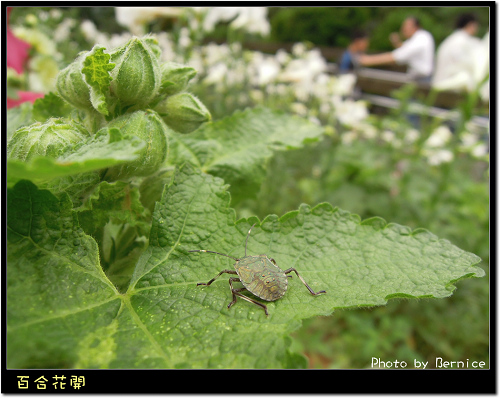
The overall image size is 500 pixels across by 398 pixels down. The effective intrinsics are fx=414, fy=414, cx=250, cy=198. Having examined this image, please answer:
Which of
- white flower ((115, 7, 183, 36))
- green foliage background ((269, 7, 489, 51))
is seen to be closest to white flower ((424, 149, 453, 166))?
white flower ((115, 7, 183, 36))

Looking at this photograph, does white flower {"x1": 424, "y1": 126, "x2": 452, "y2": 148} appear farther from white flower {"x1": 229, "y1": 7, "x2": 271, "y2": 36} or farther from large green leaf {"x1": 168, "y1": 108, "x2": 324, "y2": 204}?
large green leaf {"x1": 168, "y1": 108, "x2": 324, "y2": 204}

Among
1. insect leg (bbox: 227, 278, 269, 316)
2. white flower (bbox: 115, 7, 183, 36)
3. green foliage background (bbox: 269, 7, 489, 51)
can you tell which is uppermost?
white flower (bbox: 115, 7, 183, 36)

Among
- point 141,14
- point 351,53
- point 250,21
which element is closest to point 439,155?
point 250,21

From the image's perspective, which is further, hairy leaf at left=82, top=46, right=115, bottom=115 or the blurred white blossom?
the blurred white blossom

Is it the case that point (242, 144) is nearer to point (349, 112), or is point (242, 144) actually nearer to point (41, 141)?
point (41, 141)

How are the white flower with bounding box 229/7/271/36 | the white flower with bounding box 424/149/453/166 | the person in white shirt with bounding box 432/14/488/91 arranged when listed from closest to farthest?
the person in white shirt with bounding box 432/14/488/91 < the white flower with bounding box 424/149/453/166 < the white flower with bounding box 229/7/271/36

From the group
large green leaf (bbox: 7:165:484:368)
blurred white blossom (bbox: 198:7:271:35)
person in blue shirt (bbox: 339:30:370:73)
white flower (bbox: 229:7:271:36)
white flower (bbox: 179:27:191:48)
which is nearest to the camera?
large green leaf (bbox: 7:165:484:368)

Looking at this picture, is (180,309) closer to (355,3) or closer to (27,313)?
(27,313)
